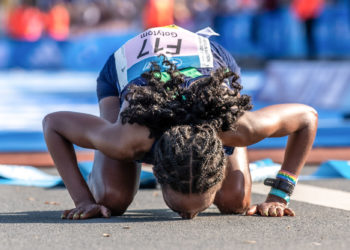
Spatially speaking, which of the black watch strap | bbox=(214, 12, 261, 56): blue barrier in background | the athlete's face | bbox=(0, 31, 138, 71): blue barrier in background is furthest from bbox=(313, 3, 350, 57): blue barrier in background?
the athlete's face

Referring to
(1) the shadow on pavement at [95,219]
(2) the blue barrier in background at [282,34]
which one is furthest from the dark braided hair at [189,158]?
(2) the blue barrier in background at [282,34]

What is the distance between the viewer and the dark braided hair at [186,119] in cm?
384

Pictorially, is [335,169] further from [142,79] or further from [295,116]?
[142,79]

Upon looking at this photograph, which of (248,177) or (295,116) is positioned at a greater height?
(295,116)

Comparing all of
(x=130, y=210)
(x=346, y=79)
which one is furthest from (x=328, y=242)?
(x=346, y=79)

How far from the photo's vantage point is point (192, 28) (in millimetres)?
24844

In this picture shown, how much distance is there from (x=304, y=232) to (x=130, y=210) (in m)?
1.47

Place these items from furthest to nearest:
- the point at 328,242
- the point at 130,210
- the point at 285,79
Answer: the point at 285,79, the point at 130,210, the point at 328,242

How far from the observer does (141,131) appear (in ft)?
13.2

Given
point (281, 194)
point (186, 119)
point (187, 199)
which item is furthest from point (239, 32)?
point (187, 199)

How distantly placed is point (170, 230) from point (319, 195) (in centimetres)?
184

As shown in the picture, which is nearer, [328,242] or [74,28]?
[328,242]

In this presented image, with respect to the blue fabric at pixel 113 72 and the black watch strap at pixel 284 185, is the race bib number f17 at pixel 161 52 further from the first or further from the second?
the black watch strap at pixel 284 185

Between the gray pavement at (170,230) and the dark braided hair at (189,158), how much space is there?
0.27 meters
